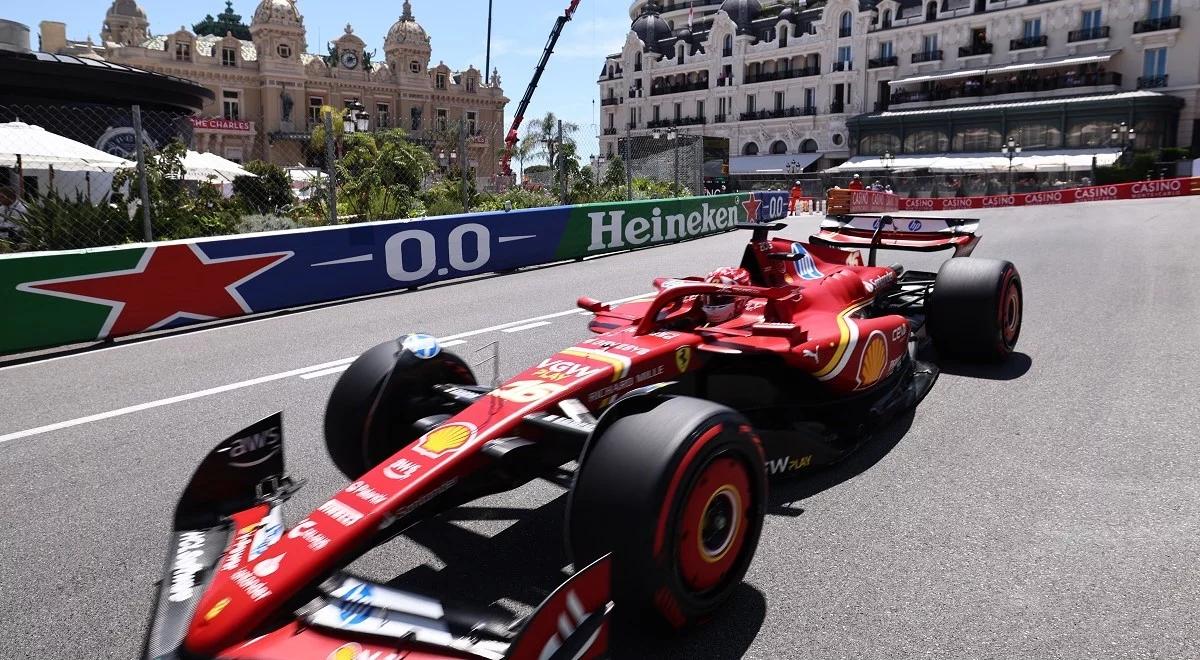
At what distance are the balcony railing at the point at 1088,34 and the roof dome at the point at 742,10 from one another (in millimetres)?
25832

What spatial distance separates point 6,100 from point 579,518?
2268 cm

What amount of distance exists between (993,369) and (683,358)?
3.43 metres

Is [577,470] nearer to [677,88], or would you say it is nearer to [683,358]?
[683,358]

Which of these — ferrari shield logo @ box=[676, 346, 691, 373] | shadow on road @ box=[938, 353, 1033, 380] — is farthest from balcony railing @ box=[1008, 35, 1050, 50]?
ferrari shield logo @ box=[676, 346, 691, 373]

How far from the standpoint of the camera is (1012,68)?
5253 cm

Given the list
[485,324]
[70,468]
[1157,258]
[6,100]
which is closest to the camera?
[70,468]

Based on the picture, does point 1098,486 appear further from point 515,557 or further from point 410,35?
point 410,35

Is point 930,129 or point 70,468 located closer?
point 70,468

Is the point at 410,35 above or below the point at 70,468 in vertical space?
above

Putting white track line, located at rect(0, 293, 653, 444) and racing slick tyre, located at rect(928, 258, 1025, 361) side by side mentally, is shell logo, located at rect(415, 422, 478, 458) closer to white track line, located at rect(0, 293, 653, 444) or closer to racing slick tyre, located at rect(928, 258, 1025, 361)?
white track line, located at rect(0, 293, 653, 444)

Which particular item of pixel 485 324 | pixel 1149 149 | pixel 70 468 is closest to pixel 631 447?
pixel 70 468

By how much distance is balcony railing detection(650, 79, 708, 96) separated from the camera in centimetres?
7250

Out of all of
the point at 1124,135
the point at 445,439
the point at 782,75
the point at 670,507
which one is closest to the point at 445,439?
the point at 445,439

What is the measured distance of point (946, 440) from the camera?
4.80m
